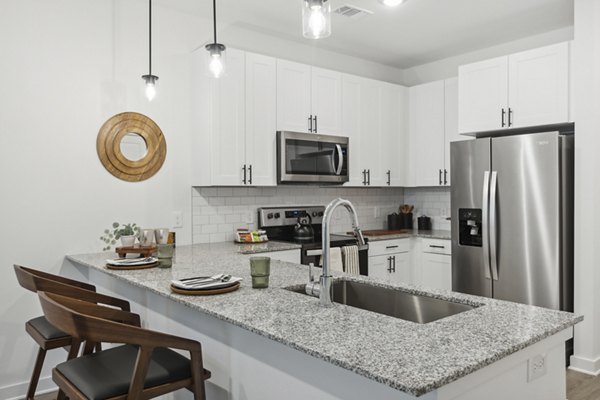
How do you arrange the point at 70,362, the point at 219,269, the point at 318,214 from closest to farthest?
the point at 70,362 < the point at 219,269 < the point at 318,214

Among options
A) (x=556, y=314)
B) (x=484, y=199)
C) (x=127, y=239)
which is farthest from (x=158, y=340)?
(x=484, y=199)

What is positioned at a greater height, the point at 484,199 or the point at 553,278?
the point at 484,199

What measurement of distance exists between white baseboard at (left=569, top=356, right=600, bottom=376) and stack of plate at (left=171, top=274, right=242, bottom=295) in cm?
276

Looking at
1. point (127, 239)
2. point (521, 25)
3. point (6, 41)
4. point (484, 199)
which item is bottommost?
point (127, 239)

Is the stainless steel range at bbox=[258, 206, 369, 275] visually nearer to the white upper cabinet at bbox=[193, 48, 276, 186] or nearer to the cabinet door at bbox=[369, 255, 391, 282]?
the cabinet door at bbox=[369, 255, 391, 282]

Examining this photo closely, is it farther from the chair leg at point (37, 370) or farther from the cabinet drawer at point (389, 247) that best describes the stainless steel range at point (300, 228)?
the chair leg at point (37, 370)

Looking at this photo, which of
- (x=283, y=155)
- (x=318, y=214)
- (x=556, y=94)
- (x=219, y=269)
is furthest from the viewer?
(x=318, y=214)

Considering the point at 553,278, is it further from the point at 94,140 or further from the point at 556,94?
the point at 94,140

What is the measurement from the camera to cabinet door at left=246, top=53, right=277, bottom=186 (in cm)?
379

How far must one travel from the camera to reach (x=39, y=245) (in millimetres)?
3088

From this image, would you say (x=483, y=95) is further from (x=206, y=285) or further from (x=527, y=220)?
(x=206, y=285)

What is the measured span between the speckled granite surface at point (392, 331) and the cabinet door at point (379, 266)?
236 cm

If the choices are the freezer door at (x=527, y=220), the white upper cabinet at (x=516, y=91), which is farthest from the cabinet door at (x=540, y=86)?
the freezer door at (x=527, y=220)

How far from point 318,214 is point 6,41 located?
2.89 meters
